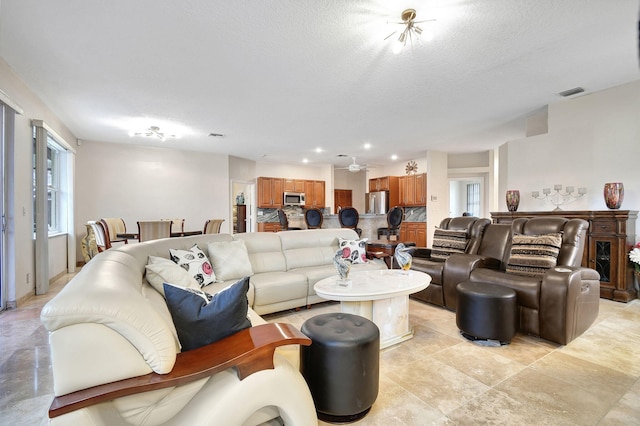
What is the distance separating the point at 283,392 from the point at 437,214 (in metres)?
7.00

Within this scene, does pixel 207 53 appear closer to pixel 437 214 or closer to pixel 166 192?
pixel 166 192

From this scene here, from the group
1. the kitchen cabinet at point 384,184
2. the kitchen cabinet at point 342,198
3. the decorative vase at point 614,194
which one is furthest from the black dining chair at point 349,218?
the decorative vase at point 614,194

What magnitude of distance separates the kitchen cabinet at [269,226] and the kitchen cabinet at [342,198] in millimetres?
2227

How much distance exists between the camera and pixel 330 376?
5.03 ft

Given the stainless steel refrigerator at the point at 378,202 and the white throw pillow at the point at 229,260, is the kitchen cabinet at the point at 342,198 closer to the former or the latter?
the stainless steel refrigerator at the point at 378,202

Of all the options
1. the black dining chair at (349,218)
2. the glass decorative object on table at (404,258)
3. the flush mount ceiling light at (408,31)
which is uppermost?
the flush mount ceiling light at (408,31)

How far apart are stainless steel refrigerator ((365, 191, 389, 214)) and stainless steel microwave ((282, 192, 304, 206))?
226cm

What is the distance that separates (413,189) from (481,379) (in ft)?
21.2

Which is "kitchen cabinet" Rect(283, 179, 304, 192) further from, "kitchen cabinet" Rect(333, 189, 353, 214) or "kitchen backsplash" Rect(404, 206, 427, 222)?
"kitchen backsplash" Rect(404, 206, 427, 222)

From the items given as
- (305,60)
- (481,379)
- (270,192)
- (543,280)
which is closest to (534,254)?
(543,280)

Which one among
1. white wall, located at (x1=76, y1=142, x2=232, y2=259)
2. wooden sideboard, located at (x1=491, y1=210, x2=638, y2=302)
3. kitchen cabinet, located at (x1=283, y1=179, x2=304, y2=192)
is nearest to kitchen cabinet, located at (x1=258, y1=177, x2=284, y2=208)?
kitchen cabinet, located at (x1=283, y1=179, x2=304, y2=192)

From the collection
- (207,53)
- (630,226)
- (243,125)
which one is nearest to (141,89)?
(207,53)

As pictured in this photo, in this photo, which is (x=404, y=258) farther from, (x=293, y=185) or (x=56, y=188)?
(x=293, y=185)

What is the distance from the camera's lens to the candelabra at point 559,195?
162 inches
